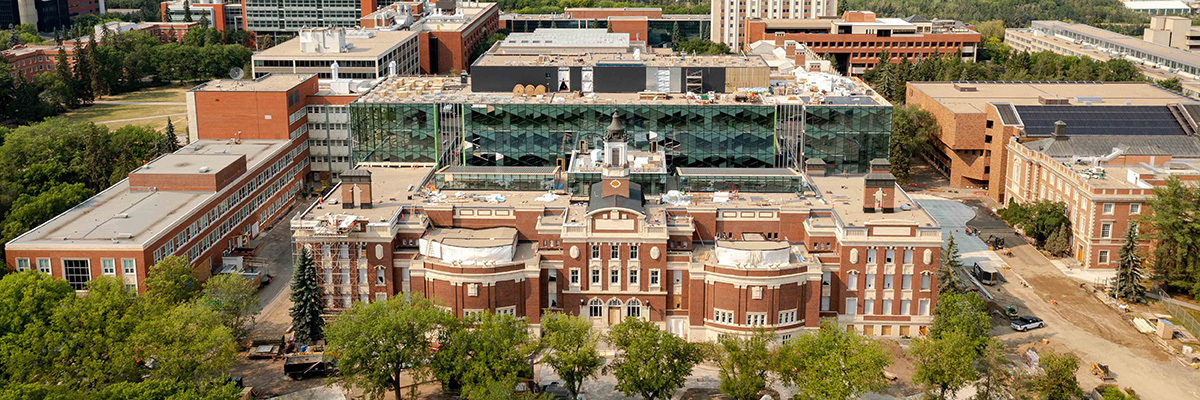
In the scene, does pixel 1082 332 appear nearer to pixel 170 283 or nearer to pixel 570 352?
pixel 570 352

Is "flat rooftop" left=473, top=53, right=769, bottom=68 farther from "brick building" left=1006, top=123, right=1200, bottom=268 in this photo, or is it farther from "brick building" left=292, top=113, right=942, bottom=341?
"brick building" left=292, top=113, right=942, bottom=341

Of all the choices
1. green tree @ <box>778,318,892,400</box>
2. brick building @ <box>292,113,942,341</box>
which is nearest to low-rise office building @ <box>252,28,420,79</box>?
brick building @ <box>292,113,942,341</box>

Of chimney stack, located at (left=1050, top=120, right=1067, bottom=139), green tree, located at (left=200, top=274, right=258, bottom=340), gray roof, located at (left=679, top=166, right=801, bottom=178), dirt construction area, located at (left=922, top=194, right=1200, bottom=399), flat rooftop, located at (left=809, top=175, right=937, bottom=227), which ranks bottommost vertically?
dirt construction area, located at (left=922, top=194, right=1200, bottom=399)

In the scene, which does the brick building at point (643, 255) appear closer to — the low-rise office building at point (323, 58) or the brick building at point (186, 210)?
the brick building at point (186, 210)

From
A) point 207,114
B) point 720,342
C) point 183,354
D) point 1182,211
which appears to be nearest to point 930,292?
point 720,342

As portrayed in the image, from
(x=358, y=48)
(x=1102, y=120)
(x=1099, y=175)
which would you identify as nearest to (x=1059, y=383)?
(x=1099, y=175)

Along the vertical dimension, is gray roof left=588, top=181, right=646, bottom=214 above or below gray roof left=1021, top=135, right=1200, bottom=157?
above

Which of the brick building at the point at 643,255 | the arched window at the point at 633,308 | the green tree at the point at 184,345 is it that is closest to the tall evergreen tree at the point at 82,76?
the brick building at the point at 643,255

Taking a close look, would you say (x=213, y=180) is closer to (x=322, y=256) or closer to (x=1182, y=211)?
(x=322, y=256)
